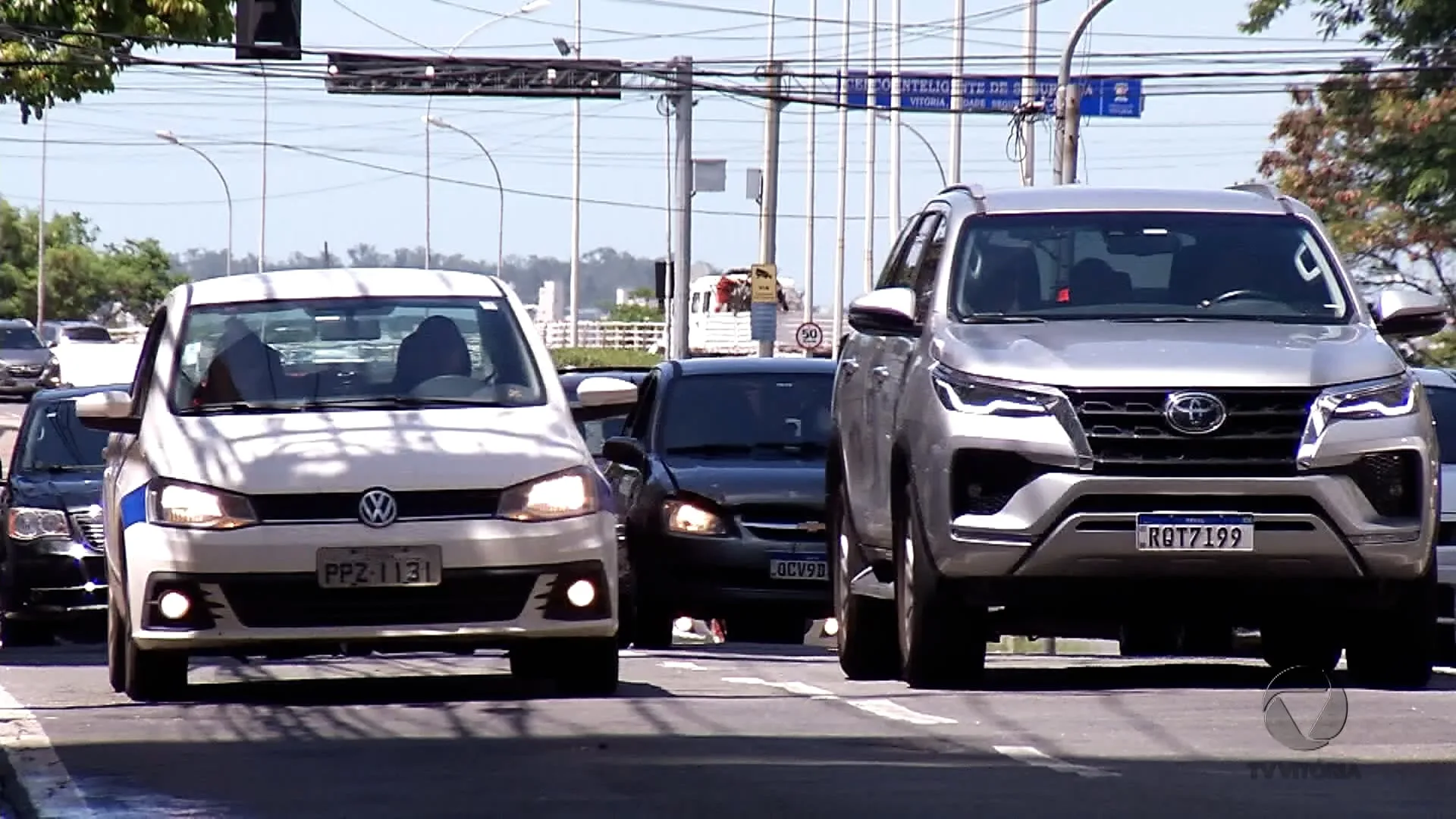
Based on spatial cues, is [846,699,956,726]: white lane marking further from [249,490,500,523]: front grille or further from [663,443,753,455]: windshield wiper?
[663,443,753,455]: windshield wiper

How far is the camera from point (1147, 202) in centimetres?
1120

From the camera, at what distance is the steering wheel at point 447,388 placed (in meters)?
11.3

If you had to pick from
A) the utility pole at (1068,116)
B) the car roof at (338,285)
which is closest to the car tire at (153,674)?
the car roof at (338,285)

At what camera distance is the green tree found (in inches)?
852

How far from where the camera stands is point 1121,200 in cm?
1123

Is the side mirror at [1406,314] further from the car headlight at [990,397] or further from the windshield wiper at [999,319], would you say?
the car headlight at [990,397]

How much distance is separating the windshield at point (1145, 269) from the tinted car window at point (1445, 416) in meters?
4.53

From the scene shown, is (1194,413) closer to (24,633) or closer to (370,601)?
(370,601)

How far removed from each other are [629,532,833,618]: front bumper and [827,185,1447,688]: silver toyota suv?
371 cm

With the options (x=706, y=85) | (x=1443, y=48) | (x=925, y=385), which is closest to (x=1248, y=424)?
(x=925, y=385)

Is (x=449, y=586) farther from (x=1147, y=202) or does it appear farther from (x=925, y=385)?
(x=1147, y=202)

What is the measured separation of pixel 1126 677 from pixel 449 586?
3.27 metres

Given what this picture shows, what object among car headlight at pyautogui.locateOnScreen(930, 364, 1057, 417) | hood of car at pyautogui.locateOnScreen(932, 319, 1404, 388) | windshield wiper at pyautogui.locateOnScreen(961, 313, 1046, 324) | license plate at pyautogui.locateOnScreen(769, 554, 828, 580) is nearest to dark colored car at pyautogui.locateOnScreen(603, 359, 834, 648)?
license plate at pyautogui.locateOnScreen(769, 554, 828, 580)

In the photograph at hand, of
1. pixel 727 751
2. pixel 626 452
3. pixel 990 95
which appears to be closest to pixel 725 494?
pixel 626 452
